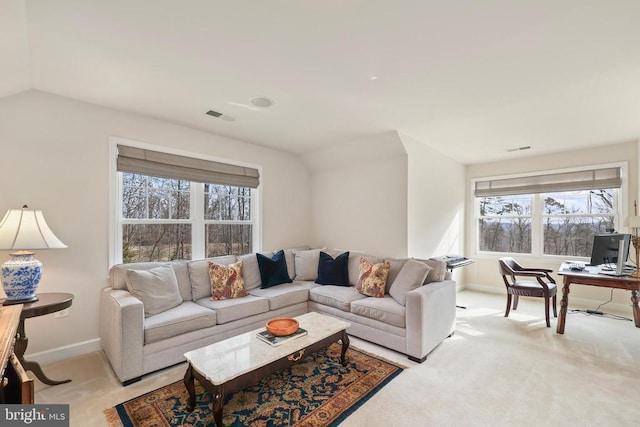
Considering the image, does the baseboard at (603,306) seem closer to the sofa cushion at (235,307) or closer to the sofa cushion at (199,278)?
the sofa cushion at (235,307)

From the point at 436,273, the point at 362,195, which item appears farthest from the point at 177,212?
the point at 436,273

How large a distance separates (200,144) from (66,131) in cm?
135

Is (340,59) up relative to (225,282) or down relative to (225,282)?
up

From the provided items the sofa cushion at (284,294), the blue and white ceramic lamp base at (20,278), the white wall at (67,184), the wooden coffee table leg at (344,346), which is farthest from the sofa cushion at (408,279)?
the blue and white ceramic lamp base at (20,278)

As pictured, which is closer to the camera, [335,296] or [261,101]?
→ [261,101]

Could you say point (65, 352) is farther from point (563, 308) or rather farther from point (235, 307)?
point (563, 308)

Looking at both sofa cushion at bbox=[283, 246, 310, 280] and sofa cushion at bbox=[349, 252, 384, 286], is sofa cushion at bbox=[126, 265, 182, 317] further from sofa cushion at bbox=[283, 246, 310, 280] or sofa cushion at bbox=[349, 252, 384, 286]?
sofa cushion at bbox=[349, 252, 384, 286]

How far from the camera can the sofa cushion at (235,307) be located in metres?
2.92

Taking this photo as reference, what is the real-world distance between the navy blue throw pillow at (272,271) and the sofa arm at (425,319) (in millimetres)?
1772

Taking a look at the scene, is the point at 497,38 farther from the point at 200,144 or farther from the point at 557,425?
the point at 200,144

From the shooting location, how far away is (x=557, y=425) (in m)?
1.86

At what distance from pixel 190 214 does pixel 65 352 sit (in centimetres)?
184

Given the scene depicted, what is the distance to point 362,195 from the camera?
4609 mm

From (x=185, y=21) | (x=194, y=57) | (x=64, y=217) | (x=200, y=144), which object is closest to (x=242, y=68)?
(x=194, y=57)
